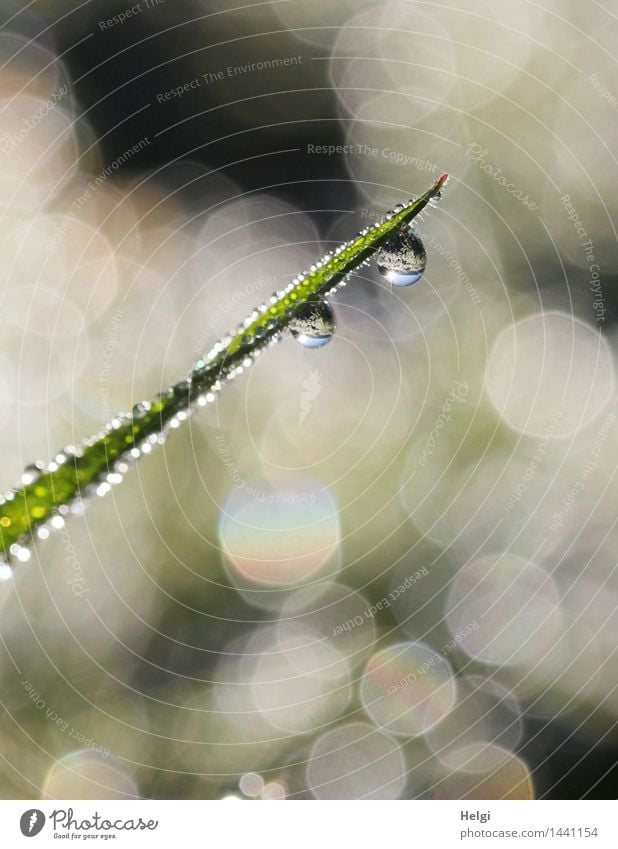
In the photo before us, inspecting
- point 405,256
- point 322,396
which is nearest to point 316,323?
point 405,256

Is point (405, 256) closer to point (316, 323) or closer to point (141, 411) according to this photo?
point (316, 323)

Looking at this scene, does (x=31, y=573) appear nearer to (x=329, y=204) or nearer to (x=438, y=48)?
(x=329, y=204)

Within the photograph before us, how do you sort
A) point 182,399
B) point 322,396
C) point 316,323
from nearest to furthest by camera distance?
1. point 182,399
2. point 316,323
3. point 322,396

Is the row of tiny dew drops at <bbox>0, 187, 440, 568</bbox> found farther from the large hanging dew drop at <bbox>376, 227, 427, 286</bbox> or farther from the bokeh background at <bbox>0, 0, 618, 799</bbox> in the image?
the bokeh background at <bbox>0, 0, 618, 799</bbox>

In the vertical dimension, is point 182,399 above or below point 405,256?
below

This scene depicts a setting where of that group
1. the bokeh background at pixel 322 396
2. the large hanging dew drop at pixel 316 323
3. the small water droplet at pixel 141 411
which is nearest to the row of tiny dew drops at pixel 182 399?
the small water droplet at pixel 141 411

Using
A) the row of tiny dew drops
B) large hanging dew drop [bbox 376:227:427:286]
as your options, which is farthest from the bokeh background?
the row of tiny dew drops

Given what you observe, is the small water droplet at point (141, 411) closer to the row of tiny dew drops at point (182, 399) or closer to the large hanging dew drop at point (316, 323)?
the row of tiny dew drops at point (182, 399)

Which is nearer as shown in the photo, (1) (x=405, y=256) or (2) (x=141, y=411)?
(2) (x=141, y=411)

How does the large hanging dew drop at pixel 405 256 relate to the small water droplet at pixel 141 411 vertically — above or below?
above
